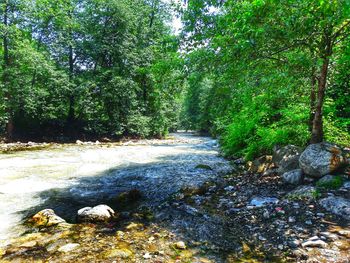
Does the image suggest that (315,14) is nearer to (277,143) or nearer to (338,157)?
(338,157)

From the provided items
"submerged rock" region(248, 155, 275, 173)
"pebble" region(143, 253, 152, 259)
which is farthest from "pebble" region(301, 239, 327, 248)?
"submerged rock" region(248, 155, 275, 173)

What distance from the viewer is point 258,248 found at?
380 centimetres

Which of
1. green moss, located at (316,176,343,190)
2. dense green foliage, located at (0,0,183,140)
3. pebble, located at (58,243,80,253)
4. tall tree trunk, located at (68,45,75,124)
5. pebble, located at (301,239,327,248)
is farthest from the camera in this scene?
tall tree trunk, located at (68,45,75,124)

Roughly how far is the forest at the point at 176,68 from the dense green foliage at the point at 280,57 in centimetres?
3

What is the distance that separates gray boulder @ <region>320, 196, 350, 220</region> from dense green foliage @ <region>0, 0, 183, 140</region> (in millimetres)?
17265

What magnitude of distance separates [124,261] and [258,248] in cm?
201

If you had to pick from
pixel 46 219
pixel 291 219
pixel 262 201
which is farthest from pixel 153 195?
pixel 291 219

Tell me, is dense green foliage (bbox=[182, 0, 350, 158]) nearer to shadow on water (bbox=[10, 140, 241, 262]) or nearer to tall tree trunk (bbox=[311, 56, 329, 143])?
tall tree trunk (bbox=[311, 56, 329, 143])

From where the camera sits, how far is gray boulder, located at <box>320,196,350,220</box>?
14.7 feet

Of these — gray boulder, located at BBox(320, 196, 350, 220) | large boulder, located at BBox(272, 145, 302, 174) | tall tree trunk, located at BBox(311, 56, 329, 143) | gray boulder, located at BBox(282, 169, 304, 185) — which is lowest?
gray boulder, located at BBox(320, 196, 350, 220)

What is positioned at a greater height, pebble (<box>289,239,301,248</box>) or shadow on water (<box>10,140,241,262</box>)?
pebble (<box>289,239,301,248</box>)

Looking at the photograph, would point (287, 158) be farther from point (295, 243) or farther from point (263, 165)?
point (295, 243)

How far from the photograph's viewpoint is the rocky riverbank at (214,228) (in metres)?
3.65

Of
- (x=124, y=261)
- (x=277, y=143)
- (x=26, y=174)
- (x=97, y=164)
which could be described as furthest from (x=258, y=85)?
(x=26, y=174)
